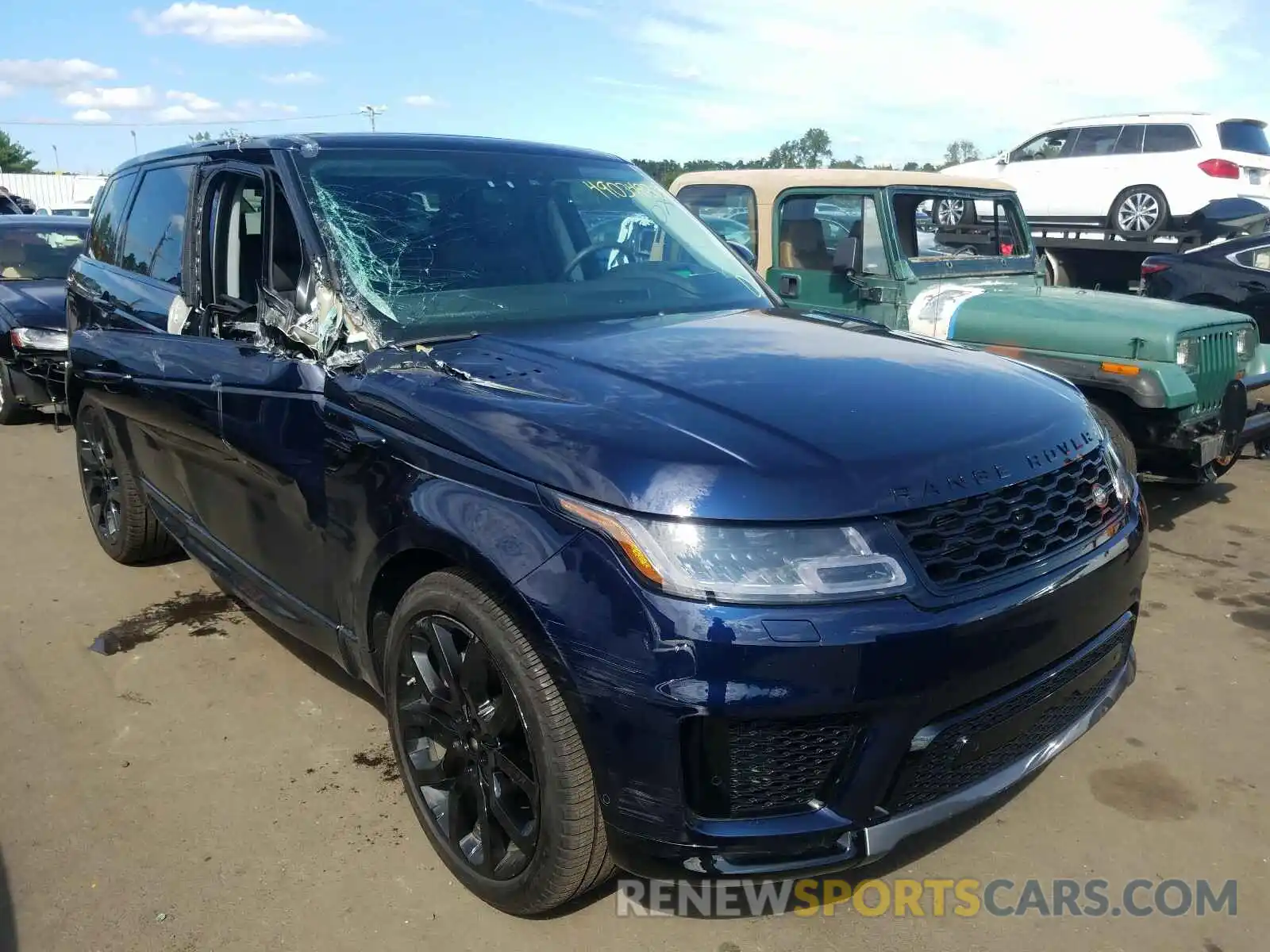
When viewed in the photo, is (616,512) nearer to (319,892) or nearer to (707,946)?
(707,946)

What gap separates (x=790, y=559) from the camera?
1.96 m

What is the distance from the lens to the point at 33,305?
7855 millimetres

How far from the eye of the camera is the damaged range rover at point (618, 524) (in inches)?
77.2

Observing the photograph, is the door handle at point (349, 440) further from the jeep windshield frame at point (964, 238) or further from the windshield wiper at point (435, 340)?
the jeep windshield frame at point (964, 238)

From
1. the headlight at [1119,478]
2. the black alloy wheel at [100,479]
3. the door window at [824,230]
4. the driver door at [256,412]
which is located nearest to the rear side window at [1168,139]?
the door window at [824,230]

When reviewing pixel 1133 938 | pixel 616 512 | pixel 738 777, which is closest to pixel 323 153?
pixel 616 512

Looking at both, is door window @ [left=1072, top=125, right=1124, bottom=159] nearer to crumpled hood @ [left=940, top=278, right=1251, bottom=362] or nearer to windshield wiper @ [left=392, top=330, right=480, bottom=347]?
crumpled hood @ [left=940, top=278, right=1251, bottom=362]

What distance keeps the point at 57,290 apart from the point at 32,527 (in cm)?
351

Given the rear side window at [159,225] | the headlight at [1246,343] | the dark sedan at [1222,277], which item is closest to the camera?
the rear side window at [159,225]

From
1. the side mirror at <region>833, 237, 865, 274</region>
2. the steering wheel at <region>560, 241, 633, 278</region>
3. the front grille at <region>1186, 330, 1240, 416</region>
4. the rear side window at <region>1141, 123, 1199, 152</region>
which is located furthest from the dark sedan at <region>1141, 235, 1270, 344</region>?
the steering wheel at <region>560, 241, 633, 278</region>

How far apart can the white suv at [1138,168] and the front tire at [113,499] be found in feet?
33.5

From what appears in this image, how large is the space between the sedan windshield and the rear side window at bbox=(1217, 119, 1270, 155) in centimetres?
1265

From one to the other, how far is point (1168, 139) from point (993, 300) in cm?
877

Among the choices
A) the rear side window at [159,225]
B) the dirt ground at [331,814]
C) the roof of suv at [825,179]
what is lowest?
the dirt ground at [331,814]
